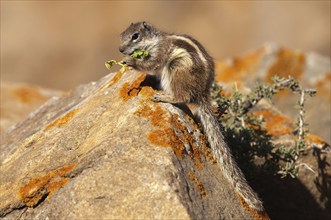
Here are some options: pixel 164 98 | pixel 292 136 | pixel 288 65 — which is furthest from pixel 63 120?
pixel 288 65

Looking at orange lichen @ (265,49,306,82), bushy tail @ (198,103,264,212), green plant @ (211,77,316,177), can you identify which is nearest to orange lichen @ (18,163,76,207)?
bushy tail @ (198,103,264,212)

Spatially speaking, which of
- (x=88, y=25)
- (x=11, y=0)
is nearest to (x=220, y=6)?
(x=88, y=25)

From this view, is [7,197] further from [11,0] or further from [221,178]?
[11,0]

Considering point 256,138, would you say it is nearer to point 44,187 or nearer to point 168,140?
point 168,140

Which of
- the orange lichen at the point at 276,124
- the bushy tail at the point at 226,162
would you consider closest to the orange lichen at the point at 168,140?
the bushy tail at the point at 226,162

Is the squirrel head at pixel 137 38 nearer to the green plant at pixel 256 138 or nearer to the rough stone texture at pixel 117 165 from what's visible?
the rough stone texture at pixel 117 165
